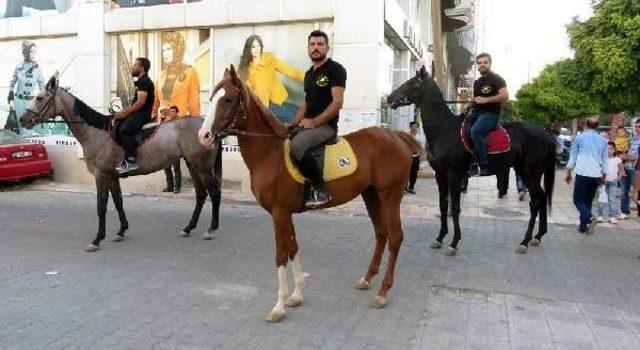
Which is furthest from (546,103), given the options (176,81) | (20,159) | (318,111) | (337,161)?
(337,161)

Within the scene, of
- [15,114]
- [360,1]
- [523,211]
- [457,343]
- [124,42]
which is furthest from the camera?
[15,114]

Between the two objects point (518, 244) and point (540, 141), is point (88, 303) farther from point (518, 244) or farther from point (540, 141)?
point (540, 141)

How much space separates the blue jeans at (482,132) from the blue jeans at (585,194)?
2.53 meters

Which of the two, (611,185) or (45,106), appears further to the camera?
(611,185)

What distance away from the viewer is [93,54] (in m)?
14.8

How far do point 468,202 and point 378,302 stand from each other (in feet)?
25.3

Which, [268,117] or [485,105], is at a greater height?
[485,105]

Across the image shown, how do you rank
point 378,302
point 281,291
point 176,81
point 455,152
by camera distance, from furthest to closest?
1. point 176,81
2. point 455,152
3. point 378,302
4. point 281,291

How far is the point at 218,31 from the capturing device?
1376cm

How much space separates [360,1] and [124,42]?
7.07 m

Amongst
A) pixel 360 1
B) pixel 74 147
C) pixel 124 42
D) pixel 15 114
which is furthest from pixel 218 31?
pixel 15 114

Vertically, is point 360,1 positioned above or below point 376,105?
above

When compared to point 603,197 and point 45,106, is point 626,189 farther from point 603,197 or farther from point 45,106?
point 45,106

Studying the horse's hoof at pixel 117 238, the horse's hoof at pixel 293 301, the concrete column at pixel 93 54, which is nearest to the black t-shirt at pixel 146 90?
the horse's hoof at pixel 117 238
